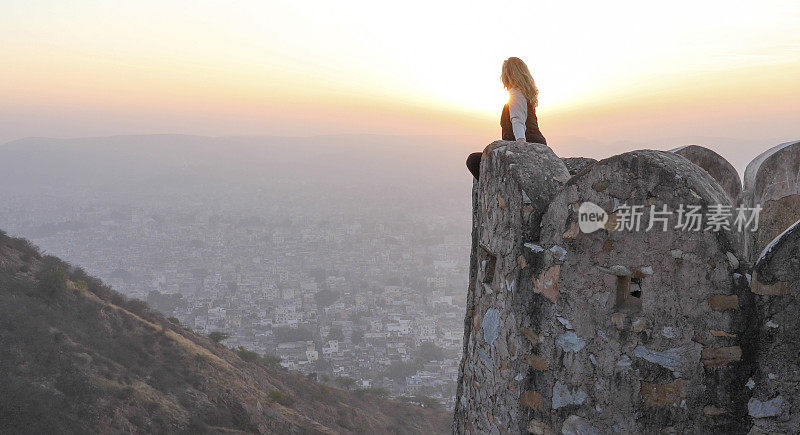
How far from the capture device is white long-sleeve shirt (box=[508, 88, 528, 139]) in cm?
480

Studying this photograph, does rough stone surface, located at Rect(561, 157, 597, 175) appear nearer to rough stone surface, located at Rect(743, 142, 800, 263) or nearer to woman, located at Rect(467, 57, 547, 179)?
woman, located at Rect(467, 57, 547, 179)

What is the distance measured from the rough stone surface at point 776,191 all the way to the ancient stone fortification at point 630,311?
2.13m

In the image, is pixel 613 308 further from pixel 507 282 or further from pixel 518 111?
pixel 518 111

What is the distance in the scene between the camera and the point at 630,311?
3436 millimetres

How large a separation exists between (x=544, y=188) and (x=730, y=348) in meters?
1.52

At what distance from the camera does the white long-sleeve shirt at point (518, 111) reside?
4.80 metres

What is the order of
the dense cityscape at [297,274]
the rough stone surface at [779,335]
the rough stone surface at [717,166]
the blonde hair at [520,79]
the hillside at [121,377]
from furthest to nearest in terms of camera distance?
the dense cityscape at [297,274], the hillside at [121,377], the rough stone surface at [717,166], the blonde hair at [520,79], the rough stone surface at [779,335]

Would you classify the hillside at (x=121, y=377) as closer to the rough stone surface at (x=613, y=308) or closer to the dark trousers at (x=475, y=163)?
the dark trousers at (x=475, y=163)

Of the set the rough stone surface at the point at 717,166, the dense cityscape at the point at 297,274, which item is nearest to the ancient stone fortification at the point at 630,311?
the rough stone surface at the point at 717,166

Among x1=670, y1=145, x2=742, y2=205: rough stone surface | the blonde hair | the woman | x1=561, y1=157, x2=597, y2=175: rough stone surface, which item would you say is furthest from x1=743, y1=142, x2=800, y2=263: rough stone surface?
the blonde hair

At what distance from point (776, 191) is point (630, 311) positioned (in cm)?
303

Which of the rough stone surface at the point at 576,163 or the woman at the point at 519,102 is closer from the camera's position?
the woman at the point at 519,102

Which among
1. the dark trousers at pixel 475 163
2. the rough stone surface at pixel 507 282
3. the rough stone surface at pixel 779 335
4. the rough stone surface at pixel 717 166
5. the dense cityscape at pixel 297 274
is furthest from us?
the dense cityscape at pixel 297 274

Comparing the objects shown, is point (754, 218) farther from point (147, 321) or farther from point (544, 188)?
point (147, 321)
